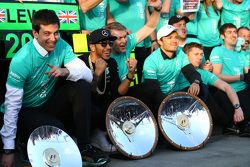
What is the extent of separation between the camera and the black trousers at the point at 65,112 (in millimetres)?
4484

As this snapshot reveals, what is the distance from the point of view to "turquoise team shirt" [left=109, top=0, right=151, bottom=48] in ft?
21.3

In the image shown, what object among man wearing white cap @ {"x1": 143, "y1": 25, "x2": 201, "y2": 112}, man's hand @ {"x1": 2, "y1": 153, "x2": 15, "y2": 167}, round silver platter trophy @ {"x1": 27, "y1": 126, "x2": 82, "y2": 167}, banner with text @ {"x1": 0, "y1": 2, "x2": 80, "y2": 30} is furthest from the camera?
man wearing white cap @ {"x1": 143, "y1": 25, "x2": 201, "y2": 112}

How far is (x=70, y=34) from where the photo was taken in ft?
18.5

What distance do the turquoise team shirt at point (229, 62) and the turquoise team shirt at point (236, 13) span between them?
3.59 feet

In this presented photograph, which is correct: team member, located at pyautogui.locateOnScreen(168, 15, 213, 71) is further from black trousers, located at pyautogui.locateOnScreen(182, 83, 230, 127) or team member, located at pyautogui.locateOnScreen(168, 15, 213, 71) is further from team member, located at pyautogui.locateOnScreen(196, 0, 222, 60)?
team member, located at pyautogui.locateOnScreen(196, 0, 222, 60)

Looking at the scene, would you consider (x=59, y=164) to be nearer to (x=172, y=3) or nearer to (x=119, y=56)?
(x=119, y=56)

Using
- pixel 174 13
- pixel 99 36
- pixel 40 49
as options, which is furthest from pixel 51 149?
pixel 174 13

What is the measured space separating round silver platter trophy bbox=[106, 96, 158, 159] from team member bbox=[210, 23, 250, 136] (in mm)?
1550

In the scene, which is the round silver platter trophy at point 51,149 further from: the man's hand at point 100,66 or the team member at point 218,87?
the team member at point 218,87

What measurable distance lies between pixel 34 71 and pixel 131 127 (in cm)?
111

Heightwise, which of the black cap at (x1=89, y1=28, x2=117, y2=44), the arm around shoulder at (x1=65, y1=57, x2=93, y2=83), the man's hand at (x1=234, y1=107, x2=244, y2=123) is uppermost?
the black cap at (x1=89, y1=28, x2=117, y2=44)

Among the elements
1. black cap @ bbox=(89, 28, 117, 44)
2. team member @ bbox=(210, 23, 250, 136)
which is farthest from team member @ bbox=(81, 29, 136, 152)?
team member @ bbox=(210, 23, 250, 136)

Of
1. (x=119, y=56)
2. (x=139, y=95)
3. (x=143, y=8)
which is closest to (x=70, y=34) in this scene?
(x=119, y=56)

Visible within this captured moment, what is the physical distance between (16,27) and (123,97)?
129 cm
